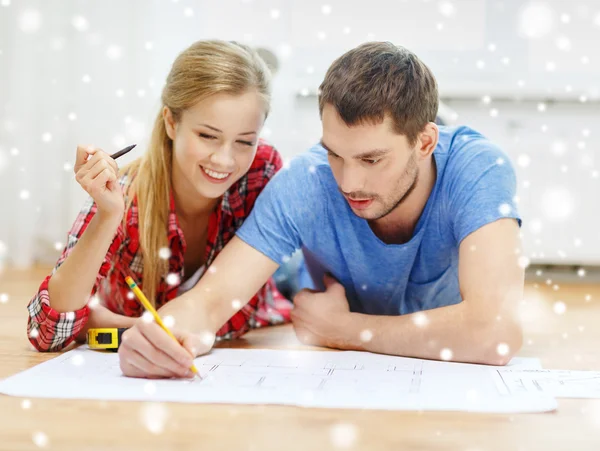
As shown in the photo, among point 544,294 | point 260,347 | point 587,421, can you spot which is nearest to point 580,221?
point 544,294

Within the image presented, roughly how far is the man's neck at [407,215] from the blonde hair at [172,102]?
0.32 m

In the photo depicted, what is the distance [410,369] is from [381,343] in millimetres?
125

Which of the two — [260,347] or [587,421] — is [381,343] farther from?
[587,421]

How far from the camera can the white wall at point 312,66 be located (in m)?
2.82

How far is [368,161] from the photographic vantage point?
1185mm

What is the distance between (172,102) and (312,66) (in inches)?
64.9

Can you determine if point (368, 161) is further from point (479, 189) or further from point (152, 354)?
point (152, 354)

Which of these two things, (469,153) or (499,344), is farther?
(469,153)

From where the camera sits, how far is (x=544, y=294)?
8.03 ft

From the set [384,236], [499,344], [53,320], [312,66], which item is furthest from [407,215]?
[312,66]

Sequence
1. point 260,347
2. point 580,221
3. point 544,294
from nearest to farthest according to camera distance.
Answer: point 260,347, point 544,294, point 580,221

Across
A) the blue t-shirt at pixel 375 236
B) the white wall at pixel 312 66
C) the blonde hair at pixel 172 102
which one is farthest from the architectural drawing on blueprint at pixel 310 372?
the white wall at pixel 312 66

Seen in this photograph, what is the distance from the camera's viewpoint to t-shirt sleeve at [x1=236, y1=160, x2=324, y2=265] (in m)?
1.31

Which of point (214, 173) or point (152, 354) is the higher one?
point (214, 173)
